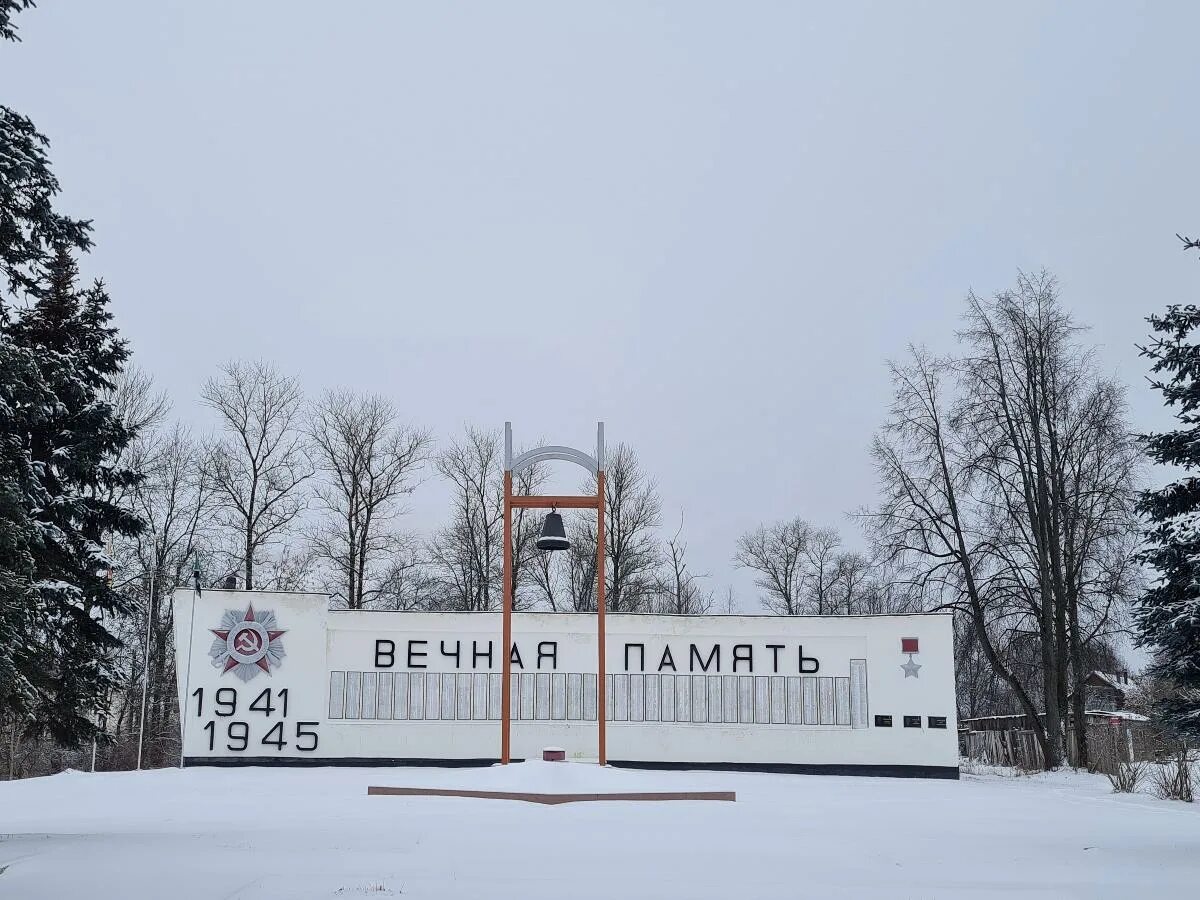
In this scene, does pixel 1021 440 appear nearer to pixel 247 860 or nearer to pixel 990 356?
pixel 990 356

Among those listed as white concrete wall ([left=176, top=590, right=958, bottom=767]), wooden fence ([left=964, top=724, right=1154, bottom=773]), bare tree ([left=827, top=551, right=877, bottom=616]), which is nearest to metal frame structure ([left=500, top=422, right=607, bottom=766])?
white concrete wall ([left=176, top=590, right=958, bottom=767])

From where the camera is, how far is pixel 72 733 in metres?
14.1

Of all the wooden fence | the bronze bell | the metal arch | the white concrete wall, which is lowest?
the wooden fence

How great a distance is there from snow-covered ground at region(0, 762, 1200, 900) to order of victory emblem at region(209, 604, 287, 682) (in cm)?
657

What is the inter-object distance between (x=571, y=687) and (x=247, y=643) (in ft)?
24.4

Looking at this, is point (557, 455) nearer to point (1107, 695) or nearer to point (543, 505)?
point (543, 505)

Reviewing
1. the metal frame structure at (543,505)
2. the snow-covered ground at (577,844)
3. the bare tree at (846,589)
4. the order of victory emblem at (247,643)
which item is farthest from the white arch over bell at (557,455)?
the bare tree at (846,589)

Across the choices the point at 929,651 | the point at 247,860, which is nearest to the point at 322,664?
the point at 929,651

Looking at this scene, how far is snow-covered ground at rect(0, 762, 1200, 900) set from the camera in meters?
8.92

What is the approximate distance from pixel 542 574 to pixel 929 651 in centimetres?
2208

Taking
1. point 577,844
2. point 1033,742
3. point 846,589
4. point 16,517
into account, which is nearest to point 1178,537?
point 577,844

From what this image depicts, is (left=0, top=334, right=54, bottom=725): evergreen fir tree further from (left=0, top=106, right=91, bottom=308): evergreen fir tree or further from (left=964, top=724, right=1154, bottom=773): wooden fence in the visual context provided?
(left=964, top=724, right=1154, bottom=773): wooden fence

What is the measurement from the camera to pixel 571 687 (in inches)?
1003

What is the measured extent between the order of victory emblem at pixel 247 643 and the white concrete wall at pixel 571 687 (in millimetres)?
51
